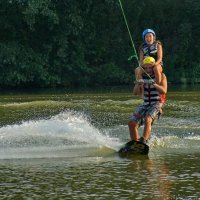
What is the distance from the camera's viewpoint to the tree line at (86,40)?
41.6 m

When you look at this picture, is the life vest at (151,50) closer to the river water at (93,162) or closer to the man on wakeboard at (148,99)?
the man on wakeboard at (148,99)

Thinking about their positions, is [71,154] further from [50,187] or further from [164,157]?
[50,187]

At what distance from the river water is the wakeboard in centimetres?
15

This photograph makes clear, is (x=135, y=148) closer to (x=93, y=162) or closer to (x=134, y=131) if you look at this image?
(x=134, y=131)

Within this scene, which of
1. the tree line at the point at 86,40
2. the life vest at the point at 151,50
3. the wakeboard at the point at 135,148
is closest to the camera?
the wakeboard at the point at 135,148

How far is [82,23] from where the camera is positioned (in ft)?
144

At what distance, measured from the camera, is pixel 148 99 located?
13.1 m

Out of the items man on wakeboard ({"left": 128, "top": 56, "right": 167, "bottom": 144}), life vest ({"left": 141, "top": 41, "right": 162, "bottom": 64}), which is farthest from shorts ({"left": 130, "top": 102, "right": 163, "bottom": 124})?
life vest ({"left": 141, "top": 41, "right": 162, "bottom": 64})

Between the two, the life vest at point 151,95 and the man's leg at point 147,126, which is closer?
the man's leg at point 147,126

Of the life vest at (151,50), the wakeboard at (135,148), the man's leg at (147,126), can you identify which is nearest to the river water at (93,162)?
the wakeboard at (135,148)

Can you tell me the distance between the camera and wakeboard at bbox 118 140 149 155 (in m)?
12.4

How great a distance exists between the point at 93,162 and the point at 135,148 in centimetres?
114

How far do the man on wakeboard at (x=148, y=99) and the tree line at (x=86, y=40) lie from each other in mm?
27748

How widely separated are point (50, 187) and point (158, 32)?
4179 cm
